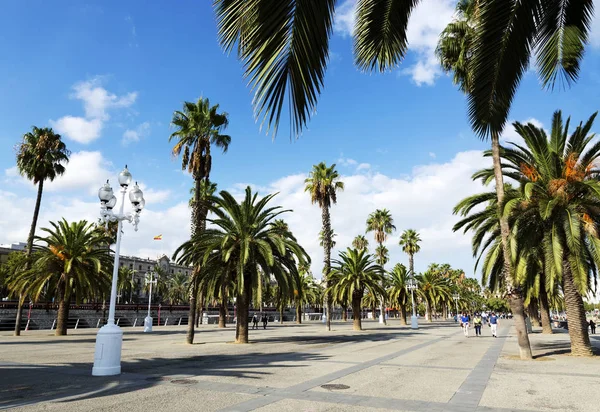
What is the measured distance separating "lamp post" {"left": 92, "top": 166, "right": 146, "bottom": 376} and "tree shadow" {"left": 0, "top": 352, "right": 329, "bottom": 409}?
0.38m

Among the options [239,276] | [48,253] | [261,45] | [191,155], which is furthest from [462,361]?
[48,253]

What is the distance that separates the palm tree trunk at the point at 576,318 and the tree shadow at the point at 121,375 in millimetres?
10333

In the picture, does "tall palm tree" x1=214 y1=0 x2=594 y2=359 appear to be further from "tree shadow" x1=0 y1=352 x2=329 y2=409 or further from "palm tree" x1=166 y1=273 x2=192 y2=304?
"palm tree" x1=166 y1=273 x2=192 y2=304

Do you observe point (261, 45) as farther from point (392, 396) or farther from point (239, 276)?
point (239, 276)

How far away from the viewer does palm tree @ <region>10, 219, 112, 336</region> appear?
2488cm

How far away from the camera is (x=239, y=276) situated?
66.9 feet

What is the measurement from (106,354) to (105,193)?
204 inches

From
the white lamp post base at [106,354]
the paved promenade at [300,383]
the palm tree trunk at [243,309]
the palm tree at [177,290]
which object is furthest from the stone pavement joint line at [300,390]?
the palm tree at [177,290]

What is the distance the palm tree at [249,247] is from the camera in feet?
70.5

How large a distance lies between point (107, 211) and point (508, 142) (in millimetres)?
16758

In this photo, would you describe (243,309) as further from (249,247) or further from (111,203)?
(111,203)

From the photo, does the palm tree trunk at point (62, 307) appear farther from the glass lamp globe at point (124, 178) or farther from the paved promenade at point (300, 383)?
the glass lamp globe at point (124, 178)

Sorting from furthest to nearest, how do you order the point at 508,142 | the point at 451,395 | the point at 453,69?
1. the point at 453,69
2. the point at 508,142
3. the point at 451,395

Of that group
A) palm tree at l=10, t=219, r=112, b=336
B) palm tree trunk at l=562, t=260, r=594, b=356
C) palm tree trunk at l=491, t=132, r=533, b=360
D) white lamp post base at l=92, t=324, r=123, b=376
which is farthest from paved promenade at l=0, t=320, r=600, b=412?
palm tree at l=10, t=219, r=112, b=336
